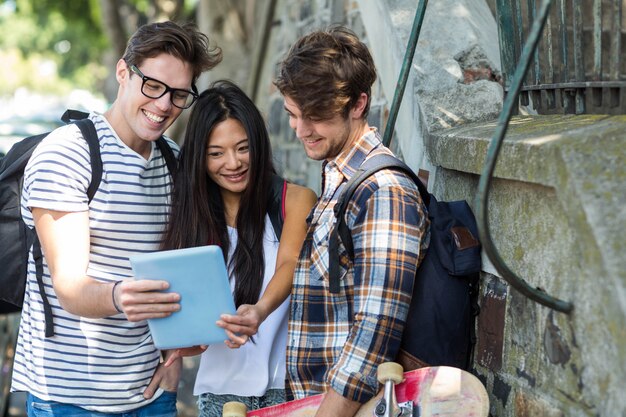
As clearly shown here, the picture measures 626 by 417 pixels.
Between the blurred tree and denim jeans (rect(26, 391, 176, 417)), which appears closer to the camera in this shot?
denim jeans (rect(26, 391, 176, 417))

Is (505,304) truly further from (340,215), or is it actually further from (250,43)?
(250,43)

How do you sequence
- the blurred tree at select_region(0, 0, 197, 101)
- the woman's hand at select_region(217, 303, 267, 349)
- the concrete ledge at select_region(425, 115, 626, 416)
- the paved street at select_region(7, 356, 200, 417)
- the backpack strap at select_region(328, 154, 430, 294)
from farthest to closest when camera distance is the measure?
the blurred tree at select_region(0, 0, 197, 101), the paved street at select_region(7, 356, 200, 417), the woman's hand at select_region(217, 303, 267, 349), the backpack strap at select_region(328, 154, 430, 294), the concrete ledge at select_region(425, 115, 626, 416)

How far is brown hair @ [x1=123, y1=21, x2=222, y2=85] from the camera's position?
2678mm

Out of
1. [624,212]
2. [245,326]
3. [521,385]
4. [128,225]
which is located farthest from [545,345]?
[128,225]

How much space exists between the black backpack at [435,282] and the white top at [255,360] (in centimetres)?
50

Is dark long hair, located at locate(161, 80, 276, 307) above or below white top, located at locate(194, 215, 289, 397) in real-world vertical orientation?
above

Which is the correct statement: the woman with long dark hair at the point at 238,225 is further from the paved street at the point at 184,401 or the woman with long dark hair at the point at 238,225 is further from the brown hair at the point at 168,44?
the paved street at the point at 184,401

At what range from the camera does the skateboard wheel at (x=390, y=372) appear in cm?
209

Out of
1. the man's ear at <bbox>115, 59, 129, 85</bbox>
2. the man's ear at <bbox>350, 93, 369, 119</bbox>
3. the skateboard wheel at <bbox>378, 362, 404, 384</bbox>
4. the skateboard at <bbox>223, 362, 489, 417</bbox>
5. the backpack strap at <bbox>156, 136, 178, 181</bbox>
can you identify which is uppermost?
the man's ear at <bbox>115, 59, 129, 85</bbox>

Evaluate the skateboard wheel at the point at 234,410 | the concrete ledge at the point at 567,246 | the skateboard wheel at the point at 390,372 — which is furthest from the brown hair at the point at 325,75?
the skateboard wheel at the point at 234,410

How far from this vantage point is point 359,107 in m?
2.41

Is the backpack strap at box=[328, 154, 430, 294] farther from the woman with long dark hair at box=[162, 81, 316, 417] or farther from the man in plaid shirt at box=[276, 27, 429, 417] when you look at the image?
the woman with long dark hair at box=[162, 81, 316, 417]

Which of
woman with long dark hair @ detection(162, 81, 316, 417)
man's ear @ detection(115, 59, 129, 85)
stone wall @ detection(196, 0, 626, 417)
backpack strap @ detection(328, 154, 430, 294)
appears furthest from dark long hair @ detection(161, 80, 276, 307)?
stone wall @ detection(196, 0, 626, 417)

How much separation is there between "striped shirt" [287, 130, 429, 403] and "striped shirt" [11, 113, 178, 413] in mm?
625
